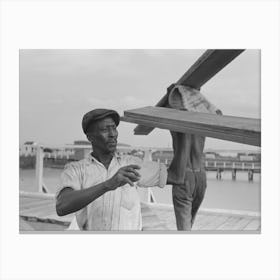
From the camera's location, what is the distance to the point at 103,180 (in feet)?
6.96

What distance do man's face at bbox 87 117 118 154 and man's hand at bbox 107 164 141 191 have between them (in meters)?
0.11

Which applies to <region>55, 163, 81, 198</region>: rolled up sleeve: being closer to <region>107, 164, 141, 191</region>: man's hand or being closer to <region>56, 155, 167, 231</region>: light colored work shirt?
<region>56, 155, 167, 231</region>: light colored work shirt

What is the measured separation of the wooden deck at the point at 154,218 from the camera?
2.19 meters

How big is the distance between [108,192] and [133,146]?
26 cm

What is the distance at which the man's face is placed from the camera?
2.10 meters

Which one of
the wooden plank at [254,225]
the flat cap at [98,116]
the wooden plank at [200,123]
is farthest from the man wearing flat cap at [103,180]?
the wooden plank at [254,225]

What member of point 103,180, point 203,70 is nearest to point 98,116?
point 103,180

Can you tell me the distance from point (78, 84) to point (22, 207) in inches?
27.8

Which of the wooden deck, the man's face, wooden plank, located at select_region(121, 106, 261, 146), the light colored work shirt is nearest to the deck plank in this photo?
the wooden deck

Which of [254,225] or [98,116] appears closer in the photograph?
[98,116]

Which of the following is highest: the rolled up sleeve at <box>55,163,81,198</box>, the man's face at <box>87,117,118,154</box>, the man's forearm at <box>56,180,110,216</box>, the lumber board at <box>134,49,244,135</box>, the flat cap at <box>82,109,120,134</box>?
the lumber board at <box>134,49,244,135</box>

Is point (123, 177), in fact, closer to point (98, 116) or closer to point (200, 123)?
point (98, 116)

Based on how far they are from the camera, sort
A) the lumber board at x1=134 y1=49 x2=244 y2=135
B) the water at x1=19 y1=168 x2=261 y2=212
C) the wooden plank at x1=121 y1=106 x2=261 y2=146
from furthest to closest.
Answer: the water at x1=19 y1=168 x2=261 y2=212
the lumber board at x1=134 y1=49 x2=244 y2=135
the wooden plank at x1=121 y1=106 x2=261 y2=146
